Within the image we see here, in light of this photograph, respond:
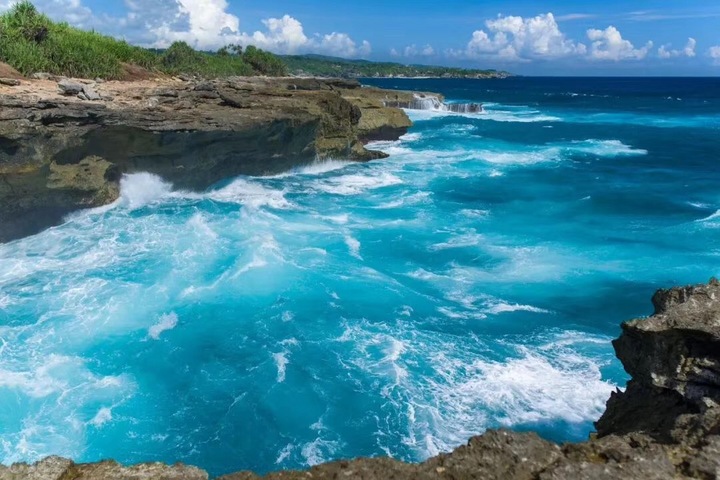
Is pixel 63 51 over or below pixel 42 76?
over

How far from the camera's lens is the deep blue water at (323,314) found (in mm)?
11773

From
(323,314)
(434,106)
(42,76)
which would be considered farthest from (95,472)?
(434,106)

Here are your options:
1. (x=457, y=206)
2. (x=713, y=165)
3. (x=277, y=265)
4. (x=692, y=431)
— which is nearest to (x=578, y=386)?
(x=692, y=431)

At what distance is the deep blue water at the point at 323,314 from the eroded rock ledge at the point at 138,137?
1177 mm

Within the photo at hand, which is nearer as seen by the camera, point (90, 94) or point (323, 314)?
point (323, 314)

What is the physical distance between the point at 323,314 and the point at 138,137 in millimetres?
14543

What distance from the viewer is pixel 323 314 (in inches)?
655

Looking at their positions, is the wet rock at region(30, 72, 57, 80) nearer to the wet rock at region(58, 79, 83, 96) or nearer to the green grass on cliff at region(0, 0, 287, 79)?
the green grass on cliff at region(0, 0, 287, 79)

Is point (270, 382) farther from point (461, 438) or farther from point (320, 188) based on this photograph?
point (320, 188)

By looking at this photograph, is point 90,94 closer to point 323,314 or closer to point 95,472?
point 323,314

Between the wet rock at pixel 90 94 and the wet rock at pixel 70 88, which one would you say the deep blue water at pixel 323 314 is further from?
the wet rock at pixel 70 88

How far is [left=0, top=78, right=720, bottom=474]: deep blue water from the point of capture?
1177 cm

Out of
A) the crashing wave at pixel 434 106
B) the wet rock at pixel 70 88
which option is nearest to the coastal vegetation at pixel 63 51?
the wet rock at pixel 70 88


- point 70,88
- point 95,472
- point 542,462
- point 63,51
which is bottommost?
point 95,472
